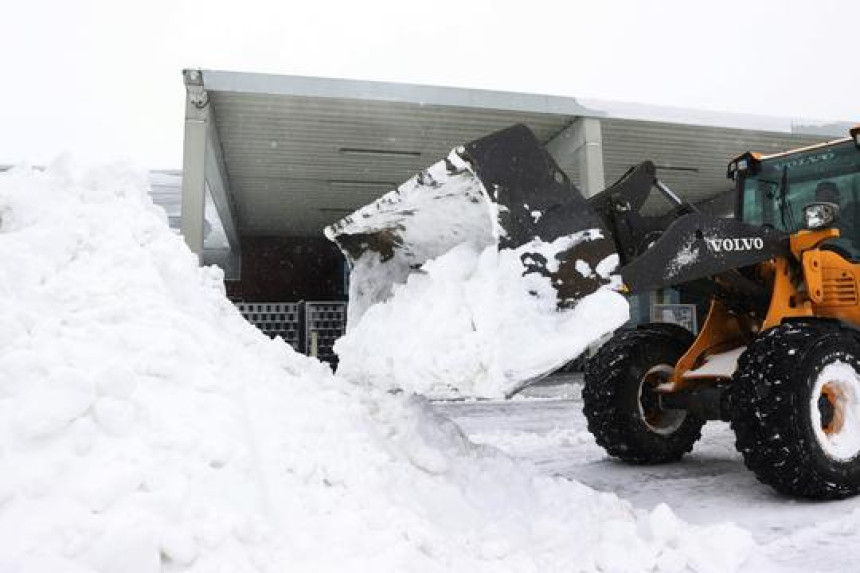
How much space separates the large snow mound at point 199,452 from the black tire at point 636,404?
1.12 metres

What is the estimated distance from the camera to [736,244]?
12.0 ft

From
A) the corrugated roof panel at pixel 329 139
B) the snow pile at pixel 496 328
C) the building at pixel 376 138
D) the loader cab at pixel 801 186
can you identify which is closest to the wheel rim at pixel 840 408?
the loader cab at pixel 801 186

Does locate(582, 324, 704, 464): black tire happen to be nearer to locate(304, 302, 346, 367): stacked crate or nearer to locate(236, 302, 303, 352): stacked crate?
locate(304, 302, 346, 367): stacked crate

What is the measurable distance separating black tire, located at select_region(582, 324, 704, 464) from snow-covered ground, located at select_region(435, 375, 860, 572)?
149mm

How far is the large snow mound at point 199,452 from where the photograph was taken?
1.90 m

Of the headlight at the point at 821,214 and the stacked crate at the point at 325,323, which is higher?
the headlight at the point at 821,214

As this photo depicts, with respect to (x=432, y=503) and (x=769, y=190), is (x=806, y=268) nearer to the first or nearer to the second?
(x=769, y=190)

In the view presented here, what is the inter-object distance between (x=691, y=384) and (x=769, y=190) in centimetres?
160

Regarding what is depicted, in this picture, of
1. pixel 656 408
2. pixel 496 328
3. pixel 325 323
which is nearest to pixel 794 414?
pixel 656 408

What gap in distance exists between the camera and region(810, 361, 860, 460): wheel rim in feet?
11.5

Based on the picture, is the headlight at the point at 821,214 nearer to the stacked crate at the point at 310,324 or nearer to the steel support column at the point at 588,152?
the steel support column at the point at 588,152

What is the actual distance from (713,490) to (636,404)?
81 centimetres

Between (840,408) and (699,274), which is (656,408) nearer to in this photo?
(840,408)

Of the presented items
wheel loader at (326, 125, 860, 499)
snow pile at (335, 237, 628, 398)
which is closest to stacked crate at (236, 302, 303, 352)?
wheel loader at (326, 125, 860, 499)
